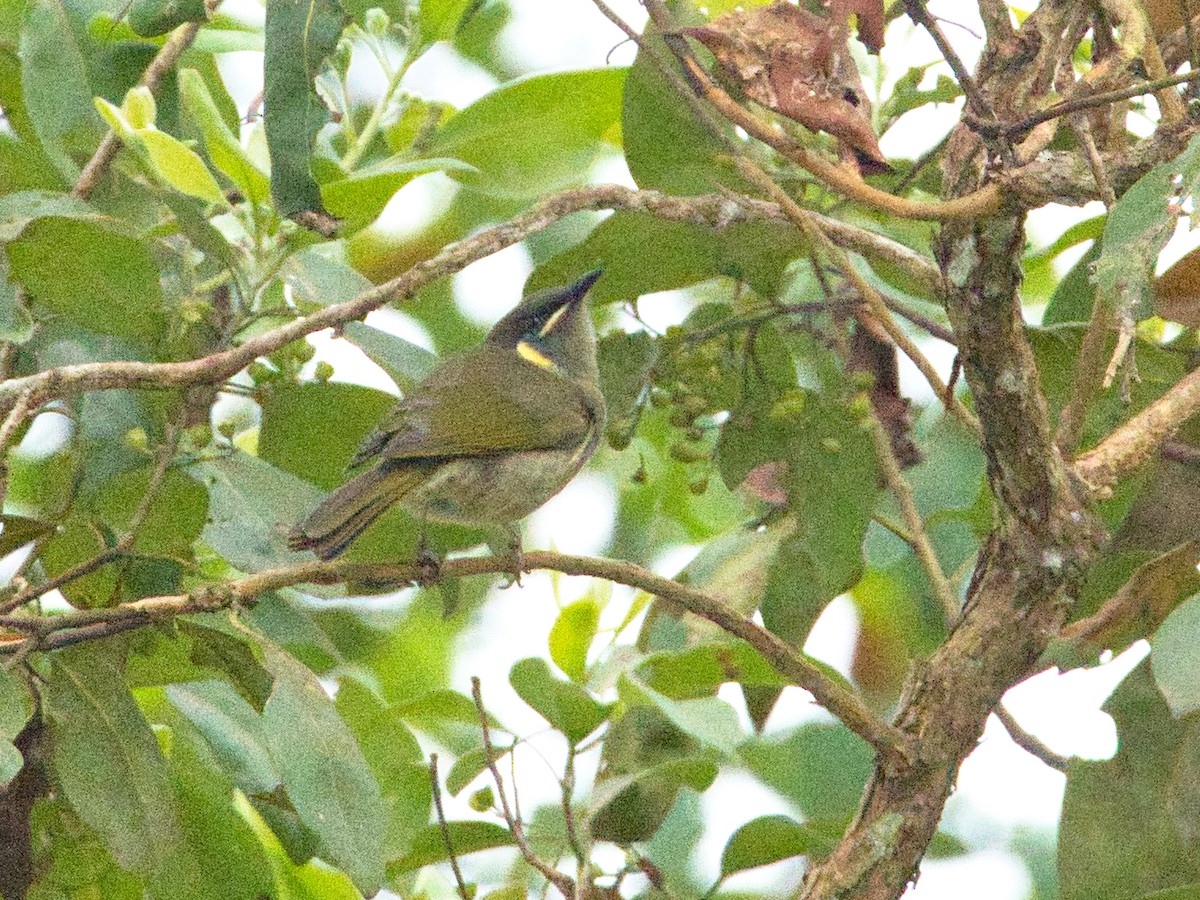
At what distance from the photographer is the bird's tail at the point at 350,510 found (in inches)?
95.7

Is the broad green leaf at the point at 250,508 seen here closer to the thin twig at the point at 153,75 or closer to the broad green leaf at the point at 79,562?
the broad green leaf at the point at 79,562

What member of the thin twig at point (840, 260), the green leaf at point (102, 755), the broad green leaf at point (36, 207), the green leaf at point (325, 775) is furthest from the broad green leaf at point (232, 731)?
the thin twig at point (840, 260)

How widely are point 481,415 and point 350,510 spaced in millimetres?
706

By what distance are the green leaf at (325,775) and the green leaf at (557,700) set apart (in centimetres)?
44

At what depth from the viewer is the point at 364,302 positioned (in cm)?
221

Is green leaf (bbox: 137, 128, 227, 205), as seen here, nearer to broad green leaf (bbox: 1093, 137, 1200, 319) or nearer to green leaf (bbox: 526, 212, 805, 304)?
green leaf (bbox: 526, 212, 805, 304)

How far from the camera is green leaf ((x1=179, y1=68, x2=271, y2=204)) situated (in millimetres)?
2408

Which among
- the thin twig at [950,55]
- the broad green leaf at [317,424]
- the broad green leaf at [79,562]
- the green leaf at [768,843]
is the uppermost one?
the thin twig at [950,55]

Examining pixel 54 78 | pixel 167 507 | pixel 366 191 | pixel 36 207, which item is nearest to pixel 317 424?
pixel 167 507

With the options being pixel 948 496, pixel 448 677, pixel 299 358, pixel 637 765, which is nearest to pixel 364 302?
pixel 299 358

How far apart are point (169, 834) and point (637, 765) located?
0.79 meters

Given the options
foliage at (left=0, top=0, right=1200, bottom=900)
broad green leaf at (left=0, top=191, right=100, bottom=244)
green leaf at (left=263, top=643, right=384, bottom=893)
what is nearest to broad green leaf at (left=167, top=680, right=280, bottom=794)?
foliage at (left=0, top=0, right=1200, bottom=900)

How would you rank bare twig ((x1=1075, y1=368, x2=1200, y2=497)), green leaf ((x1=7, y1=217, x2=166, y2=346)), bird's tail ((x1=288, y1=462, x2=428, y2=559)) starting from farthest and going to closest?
bird's tail ((x1=288, y1=462, x2=428, y2=559)), green leaf ((x1=7, y1=217, x2=166, y2=346)), bare twig ((x1=1075, y1=368, x2=1200, y2=497))

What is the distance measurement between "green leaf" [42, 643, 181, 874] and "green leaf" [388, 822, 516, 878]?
1.79 feet
